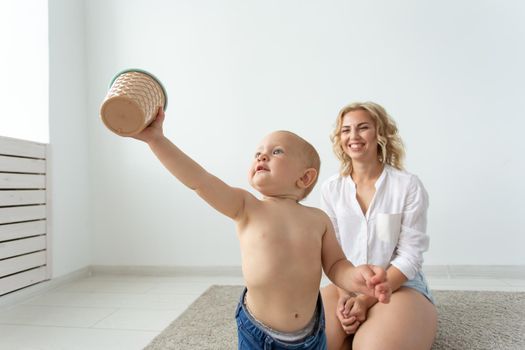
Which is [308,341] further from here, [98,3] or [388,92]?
[98,3]

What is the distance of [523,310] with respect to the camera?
1.53 metres

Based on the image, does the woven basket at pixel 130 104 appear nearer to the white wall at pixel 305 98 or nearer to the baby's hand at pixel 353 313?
the baby's hand at pixel 353 313

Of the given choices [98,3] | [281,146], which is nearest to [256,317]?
[281,146]

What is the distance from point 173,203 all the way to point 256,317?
5.35 feet

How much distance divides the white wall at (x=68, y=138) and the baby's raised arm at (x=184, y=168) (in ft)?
5.31

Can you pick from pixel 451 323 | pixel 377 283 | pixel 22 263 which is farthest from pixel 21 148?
pixel 451 323

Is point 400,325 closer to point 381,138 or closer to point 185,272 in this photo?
point 381,138

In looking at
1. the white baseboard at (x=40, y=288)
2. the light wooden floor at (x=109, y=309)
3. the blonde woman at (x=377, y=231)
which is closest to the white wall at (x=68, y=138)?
the white baseboard at (x=40, y=288)

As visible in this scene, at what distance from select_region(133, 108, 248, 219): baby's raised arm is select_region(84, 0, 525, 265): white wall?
147 centimetres

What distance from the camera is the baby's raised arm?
2.34 feet

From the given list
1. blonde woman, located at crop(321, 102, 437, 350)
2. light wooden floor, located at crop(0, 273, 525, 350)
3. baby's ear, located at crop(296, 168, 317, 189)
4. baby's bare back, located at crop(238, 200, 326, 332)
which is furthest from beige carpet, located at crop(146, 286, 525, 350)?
baby's ear, located at crop(296, 168, 317, 189)

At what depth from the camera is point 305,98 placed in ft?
7.39

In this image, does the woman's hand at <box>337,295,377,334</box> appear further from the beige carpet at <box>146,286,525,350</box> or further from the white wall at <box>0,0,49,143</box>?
the white wall at <box>0,0,49,143</box>

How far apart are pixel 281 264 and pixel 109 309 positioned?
1.23m
